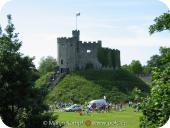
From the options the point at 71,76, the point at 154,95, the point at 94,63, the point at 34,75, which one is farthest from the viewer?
the point at 94,63

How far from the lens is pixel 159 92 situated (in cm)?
670

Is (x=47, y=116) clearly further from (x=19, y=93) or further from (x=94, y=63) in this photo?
(x=94, y=63)

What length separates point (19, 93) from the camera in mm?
9242

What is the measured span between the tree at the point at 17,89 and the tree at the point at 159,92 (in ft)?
7.44

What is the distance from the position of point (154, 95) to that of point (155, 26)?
118 cm

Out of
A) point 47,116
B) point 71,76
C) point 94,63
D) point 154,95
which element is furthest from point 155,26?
point 94,63

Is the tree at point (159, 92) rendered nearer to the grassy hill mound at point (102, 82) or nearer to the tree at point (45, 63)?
the tree at point (45, 63)

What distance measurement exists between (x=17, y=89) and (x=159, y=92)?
10.8 ft

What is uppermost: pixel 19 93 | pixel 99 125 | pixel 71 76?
pixel 71 76

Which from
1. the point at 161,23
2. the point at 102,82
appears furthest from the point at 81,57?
the point at 161,23

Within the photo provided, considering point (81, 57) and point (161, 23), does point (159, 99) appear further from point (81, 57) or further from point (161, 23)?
point (81, 57)

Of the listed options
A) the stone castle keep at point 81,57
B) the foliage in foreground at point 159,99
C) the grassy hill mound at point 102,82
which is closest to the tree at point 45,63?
the foliage in foreground at point 159,99

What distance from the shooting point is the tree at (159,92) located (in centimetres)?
664

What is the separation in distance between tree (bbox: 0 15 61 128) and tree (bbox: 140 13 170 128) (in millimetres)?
2269
